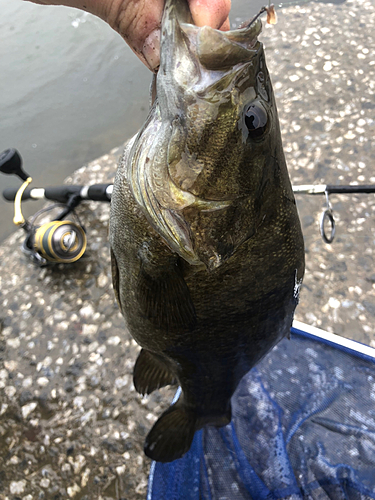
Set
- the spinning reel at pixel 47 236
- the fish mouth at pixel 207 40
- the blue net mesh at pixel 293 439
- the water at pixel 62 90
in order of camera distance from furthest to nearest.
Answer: the water at pixel 62 90, the spinning reel at pixel 47 236, the blue net mesh at pixel 293 439, the fish mouth at pixel 207 40

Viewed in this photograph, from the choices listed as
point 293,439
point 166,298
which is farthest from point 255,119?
point 293,439

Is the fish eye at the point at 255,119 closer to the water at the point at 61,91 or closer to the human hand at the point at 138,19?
the human hand at the point at 138,19

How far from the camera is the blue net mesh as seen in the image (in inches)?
69.7

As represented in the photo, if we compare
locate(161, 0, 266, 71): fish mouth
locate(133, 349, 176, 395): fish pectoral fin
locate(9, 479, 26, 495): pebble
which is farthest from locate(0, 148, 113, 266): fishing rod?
locate(161, 0, 266, 71): fish mouth

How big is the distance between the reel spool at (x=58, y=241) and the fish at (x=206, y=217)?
4.30ft

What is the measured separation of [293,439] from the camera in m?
1.92

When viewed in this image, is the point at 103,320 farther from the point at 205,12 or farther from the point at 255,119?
the point at 205,12

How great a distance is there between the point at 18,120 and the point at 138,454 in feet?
14.5

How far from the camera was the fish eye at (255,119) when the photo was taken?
0.94 metres

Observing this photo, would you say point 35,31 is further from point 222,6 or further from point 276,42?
point 222,6

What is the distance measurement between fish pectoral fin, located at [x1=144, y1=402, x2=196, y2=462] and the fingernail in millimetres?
1511

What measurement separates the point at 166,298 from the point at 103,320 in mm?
1600

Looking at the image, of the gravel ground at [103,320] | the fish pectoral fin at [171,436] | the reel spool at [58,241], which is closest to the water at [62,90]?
the gravel ground at [103,320]

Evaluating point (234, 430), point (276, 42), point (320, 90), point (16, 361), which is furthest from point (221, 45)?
point (276, 42)
